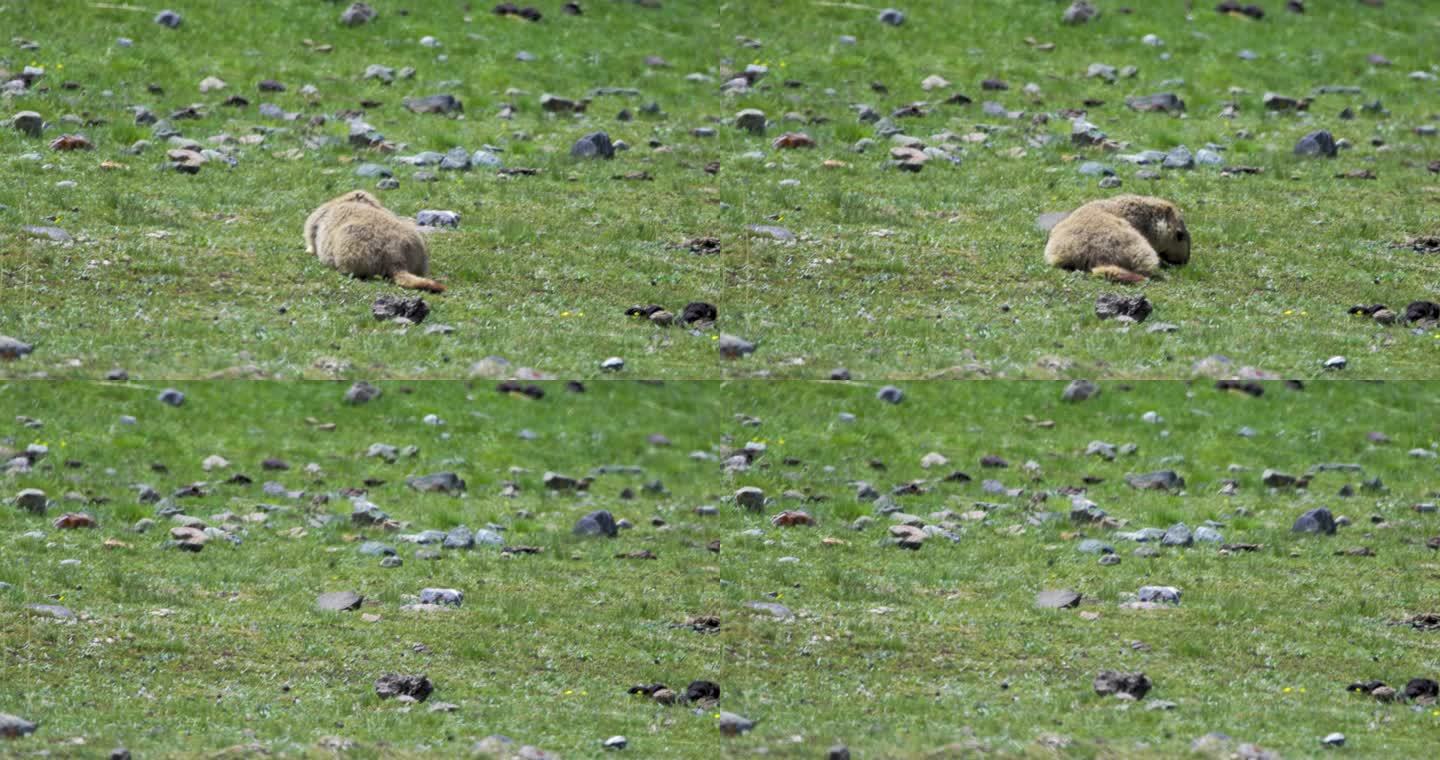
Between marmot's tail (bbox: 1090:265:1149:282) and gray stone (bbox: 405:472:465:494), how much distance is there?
273 inches

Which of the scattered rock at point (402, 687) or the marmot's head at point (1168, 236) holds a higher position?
the marmot's head at point (1168, 236)

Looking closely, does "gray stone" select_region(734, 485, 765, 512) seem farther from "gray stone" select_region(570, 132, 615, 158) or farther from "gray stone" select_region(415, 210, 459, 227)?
"gray stone" select_region(570, 132, 615, 158)

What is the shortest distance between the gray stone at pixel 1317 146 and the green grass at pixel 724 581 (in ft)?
11.4

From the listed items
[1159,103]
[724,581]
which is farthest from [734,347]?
[1159,103]

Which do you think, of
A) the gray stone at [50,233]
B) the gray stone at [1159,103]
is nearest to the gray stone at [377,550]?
the gray stone at [50,233]

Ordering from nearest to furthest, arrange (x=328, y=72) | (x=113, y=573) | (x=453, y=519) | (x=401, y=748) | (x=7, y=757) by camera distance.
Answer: (x=7, y=757) → (x=401, y=748) → (x=113, y=573) → (x=453, y=519) → (x=328, y=72)

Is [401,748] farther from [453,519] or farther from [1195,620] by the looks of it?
[1195,620]

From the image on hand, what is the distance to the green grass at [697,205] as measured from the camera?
18875 mm

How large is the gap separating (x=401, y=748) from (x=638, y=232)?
7.72 m

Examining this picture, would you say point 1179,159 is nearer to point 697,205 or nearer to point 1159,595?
point 697,205

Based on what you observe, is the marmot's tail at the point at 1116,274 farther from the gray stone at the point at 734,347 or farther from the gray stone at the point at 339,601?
the gray stone at the point at 339,601

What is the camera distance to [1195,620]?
17.9 meters

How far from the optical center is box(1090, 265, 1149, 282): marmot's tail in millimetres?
20531

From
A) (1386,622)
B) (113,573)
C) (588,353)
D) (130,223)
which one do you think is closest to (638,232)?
(588,353)
